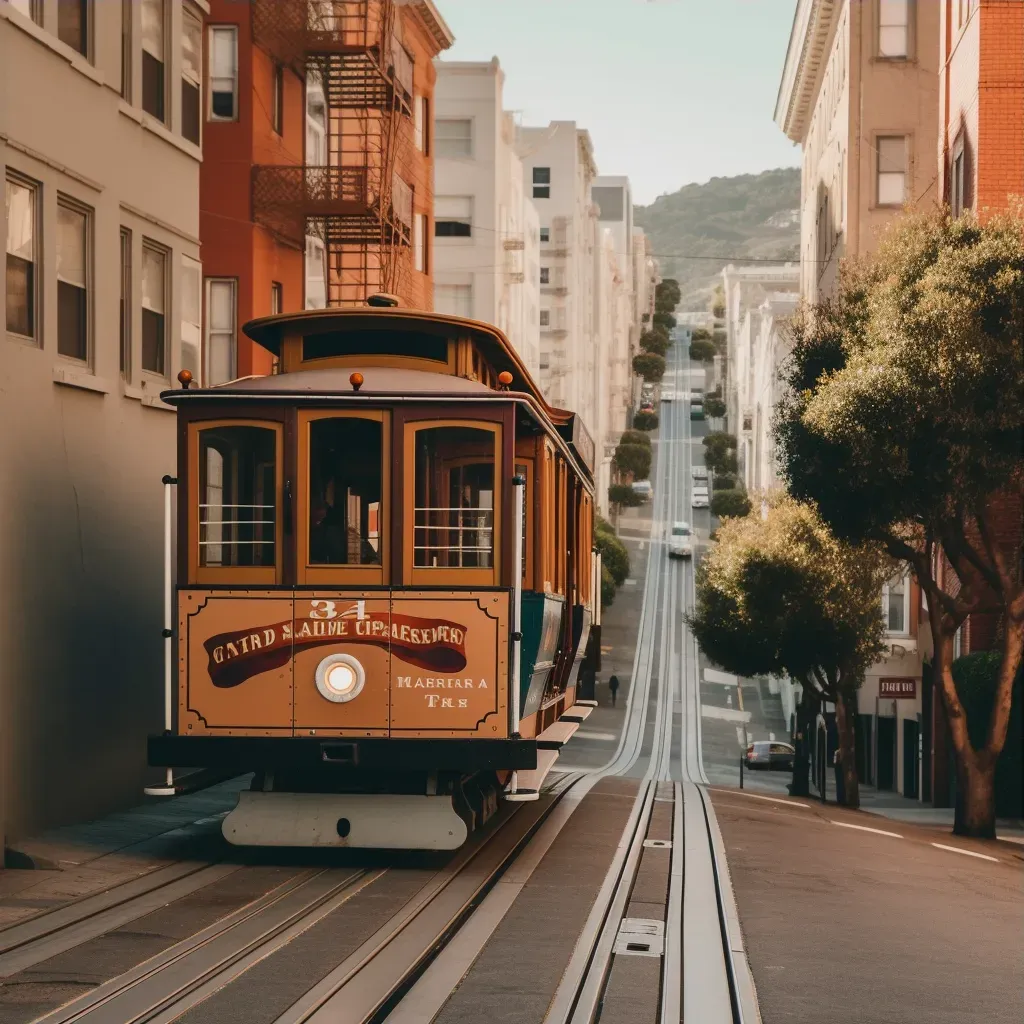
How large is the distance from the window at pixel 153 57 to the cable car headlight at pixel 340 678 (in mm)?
7835

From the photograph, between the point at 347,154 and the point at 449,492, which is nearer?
the point at 449,492

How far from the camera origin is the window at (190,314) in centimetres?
1867

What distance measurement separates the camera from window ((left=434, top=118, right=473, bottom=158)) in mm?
64062

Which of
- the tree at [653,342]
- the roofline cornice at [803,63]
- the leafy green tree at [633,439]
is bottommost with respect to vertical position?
the leafy green tree at [633,439]

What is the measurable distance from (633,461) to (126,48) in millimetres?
98043

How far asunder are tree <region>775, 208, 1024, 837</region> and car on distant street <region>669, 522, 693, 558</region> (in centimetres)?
6542

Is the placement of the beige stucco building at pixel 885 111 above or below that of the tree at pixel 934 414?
above

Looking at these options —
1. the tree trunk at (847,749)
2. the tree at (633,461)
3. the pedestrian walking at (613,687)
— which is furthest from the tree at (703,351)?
the tree trunk at (847,749)

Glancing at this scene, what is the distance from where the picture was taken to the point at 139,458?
674 inches

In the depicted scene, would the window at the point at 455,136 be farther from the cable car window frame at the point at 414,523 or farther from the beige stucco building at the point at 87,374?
the cable car window frame at the point at 414,523

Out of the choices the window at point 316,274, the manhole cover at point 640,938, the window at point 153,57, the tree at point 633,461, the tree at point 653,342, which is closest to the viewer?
the manhole cover at point 640,938

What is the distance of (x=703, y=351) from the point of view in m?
174

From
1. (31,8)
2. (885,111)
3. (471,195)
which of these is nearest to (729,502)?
(471,195)

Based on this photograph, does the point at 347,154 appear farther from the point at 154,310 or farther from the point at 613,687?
the point at 613,687
